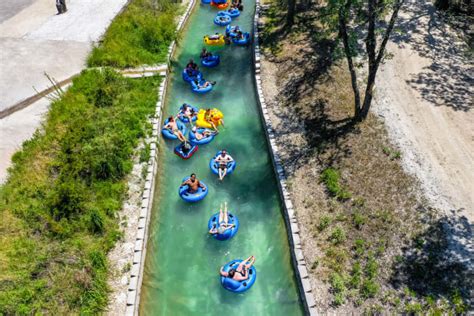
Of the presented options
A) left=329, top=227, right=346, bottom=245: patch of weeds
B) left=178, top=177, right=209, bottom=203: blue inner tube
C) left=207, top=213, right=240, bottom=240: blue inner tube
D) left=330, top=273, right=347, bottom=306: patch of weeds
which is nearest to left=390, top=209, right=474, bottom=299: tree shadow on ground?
left=330, top=273, right=347, bottom=306: patch of weeds

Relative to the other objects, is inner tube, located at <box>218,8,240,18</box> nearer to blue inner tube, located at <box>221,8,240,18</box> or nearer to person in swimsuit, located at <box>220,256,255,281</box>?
blue inner tube, located at <box>221,8,240,18</box>

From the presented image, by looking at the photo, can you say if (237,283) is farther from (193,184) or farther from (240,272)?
(193,184)

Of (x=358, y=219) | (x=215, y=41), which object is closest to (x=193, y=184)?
(x=358, y=219)

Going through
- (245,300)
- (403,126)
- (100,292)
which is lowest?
(245,300)

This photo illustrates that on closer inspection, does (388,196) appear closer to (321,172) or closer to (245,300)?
(321,172)

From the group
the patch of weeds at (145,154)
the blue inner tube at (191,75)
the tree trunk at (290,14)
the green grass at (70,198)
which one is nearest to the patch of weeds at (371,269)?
the green grass at (70,198)

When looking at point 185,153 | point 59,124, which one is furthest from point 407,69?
point 59,124
